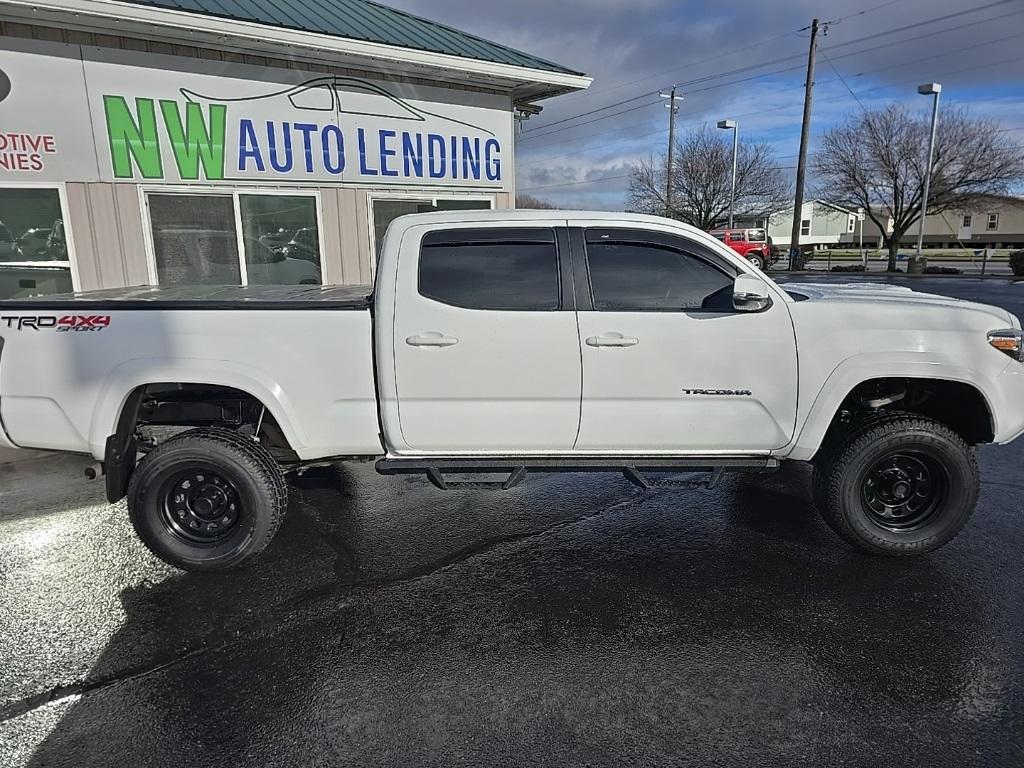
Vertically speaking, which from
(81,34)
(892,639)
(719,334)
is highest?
(81,34)

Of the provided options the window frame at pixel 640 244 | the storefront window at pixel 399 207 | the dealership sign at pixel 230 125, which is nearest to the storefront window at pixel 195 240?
the dealership sign at pixel 230 125

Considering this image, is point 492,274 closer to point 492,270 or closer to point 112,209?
point 492,270

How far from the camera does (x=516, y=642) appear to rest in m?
3.24

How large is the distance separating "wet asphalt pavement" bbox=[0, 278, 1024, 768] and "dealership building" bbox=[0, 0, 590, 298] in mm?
4467

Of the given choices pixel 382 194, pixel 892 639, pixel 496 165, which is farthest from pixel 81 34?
pixel 892 639

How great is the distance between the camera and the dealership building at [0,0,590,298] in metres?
7.55

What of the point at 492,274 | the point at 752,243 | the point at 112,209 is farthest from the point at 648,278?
the point at 752,243

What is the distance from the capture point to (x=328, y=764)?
97.9 inches

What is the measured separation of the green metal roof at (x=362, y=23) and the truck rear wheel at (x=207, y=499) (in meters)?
5.90

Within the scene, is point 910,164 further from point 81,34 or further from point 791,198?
point 81,34

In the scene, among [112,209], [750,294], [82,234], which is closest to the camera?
[750,294]

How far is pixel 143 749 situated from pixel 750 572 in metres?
3.13

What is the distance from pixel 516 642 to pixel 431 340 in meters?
1.65

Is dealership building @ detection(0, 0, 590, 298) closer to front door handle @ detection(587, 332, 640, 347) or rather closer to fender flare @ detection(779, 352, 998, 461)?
front door handle @ detection(587, 332, 640, 347)
